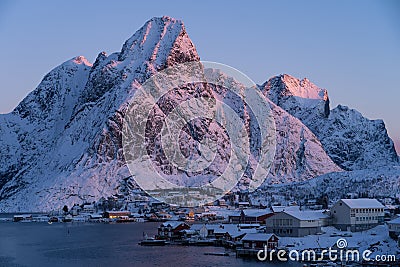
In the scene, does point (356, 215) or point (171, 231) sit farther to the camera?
point (171, 231)

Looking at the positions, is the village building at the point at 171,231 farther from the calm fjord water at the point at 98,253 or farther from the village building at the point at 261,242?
the village building at the point at 261,242

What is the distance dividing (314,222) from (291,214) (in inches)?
100

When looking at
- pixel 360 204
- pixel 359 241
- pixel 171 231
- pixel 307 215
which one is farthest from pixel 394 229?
pixel 171 231

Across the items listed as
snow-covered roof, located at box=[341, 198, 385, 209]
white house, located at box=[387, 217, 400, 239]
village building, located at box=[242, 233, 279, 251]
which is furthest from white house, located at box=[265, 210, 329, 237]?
white house, located at box=[387, 217, 400, 239]

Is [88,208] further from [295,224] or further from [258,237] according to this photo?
[258,237]

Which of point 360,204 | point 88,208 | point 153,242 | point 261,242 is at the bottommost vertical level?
point 153,242

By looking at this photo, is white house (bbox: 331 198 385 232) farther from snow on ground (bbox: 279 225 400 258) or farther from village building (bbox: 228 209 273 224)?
village building (bbox: 228 209 273 224)

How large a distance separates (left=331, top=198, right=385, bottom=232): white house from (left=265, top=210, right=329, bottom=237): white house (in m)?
2.51

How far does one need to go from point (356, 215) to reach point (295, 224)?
8.19 metres

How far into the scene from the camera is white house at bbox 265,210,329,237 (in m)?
67.4

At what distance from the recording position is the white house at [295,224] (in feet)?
221

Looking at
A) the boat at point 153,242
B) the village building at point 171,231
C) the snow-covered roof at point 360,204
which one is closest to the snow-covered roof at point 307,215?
the snow-covered roof at point 360,204

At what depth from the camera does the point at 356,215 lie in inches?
2815

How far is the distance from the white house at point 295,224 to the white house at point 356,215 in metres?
2.51
